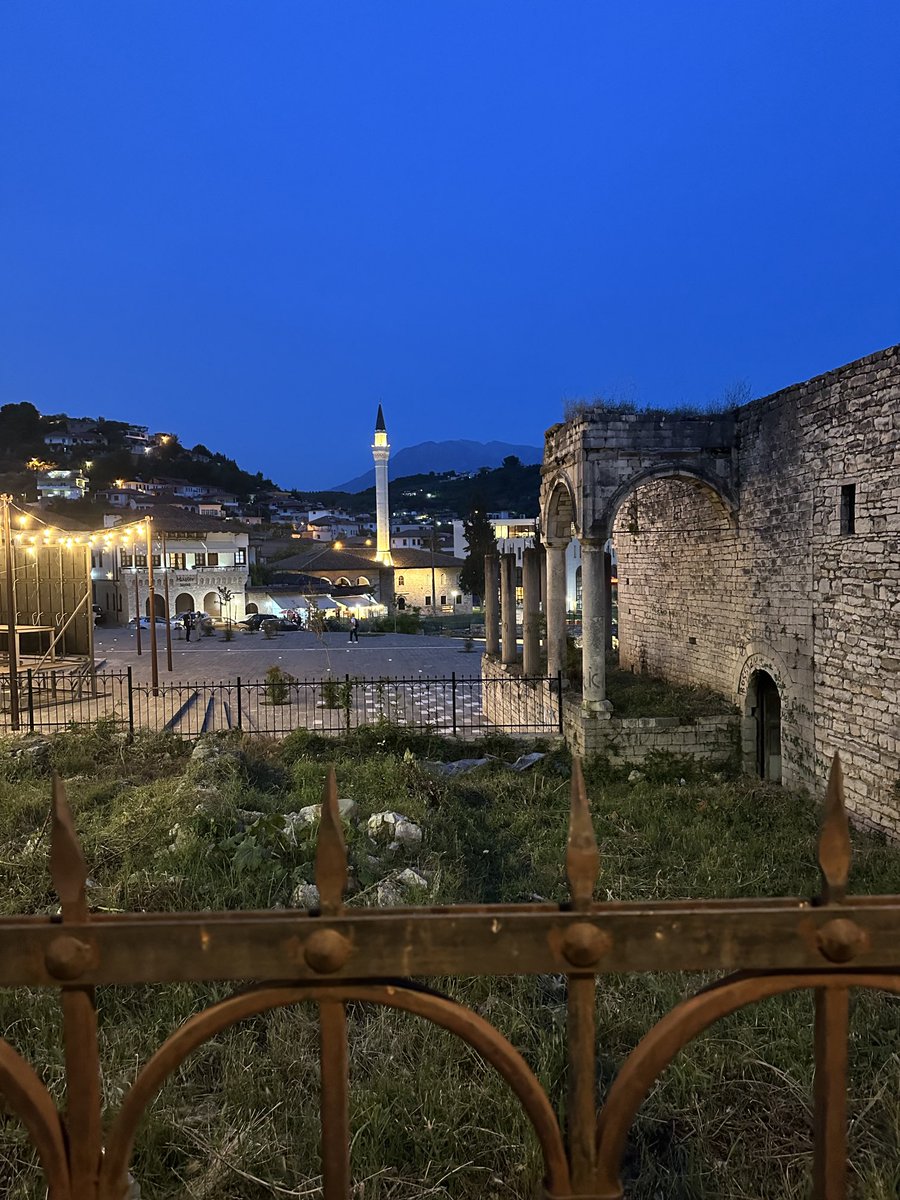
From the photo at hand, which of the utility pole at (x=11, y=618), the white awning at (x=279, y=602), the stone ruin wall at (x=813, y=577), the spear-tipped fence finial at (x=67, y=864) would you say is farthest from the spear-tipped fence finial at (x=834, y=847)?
the white awning at (x=279, y=602)

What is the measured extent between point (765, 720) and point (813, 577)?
310cm

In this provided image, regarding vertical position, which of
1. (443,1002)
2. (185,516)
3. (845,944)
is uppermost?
(185,516)

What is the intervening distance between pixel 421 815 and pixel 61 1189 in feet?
22.7

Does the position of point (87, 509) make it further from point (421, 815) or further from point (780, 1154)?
point (780, 1154)

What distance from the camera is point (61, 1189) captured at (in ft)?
4.57

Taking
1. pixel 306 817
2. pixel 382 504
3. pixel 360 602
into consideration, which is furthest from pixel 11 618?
pixel 382 504

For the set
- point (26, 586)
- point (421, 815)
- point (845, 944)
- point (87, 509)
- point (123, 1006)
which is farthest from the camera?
point (87, 509)

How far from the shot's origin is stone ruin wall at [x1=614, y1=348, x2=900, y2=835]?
8914mm

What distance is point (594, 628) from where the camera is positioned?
12.7m

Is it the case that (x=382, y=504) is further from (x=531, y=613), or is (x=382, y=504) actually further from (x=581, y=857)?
(x=581, y=857)

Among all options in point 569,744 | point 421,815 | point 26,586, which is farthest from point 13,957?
point 26,586

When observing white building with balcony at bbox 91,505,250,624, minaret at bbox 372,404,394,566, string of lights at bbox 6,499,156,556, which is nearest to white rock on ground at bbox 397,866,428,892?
string of lights at bbox 6,499,156,556

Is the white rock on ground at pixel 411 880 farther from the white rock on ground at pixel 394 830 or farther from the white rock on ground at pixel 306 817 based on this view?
the white rock on ground at pixel 394 830

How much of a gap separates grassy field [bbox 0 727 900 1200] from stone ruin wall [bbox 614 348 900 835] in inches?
82.9
